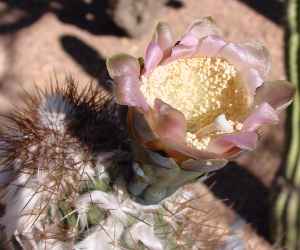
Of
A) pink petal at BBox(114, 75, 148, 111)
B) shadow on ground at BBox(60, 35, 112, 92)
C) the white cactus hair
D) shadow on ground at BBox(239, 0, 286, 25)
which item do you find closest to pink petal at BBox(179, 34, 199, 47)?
pink petal at BBox(114, 75, 148, 111)

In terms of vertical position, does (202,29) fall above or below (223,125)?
above

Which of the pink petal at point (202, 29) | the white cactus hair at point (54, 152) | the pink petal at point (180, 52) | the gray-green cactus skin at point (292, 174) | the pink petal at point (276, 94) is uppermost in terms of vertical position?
the pink petal at point (202, 29)

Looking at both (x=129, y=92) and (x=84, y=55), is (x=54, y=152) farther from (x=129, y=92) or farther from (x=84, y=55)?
(x=84, y=55)

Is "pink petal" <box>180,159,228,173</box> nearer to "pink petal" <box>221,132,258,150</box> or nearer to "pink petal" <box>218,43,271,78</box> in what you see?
"pink petal" <box>221,132,258,150</box>

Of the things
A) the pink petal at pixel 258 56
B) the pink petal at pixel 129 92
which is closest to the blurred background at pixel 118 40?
the pink petal at pixel 258 56

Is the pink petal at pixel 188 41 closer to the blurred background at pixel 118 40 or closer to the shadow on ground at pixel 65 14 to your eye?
the blurred background at pixel 118 40

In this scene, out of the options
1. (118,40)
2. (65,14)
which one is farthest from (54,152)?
(65,14)

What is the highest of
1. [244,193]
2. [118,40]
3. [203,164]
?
[203,164]
